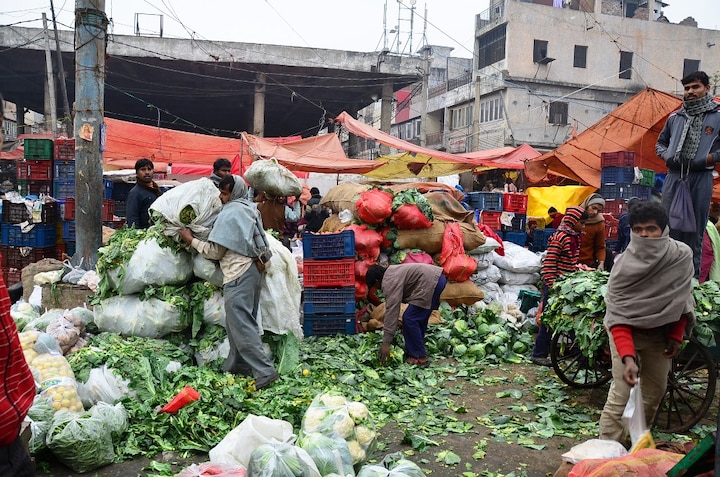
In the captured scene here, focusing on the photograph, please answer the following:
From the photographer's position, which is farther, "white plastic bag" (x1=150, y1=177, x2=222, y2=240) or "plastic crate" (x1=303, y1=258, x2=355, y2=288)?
"plastic crate" (x1=303, y1=258, x2=355, y2=288)

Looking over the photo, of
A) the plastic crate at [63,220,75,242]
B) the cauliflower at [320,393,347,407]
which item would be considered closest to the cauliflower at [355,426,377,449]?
the cauliflower at [320,393,347,407]

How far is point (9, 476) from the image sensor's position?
1.65 metres

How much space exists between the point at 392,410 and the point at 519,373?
6.20 ft

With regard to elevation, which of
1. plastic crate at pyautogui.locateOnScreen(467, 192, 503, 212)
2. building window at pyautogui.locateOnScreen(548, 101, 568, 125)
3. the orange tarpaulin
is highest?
building window at pyautogui.locateOnScreen(548, 101, 568, 125)

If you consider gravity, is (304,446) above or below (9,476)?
below

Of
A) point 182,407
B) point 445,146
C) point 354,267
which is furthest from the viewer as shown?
point 445,146

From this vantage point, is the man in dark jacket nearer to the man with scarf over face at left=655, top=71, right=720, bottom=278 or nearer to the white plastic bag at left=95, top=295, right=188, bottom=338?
the white plastic bag at left=95, top=295, right=188, bottom=338

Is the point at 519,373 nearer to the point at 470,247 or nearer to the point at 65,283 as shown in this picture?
the point at 470,247

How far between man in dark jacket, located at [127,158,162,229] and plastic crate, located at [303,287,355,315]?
220cm

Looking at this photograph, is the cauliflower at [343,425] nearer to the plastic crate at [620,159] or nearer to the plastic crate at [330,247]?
the plastic crate at [330,247]

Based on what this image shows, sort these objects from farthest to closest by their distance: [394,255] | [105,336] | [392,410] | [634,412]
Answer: [394,255]
[105,336]
[392,410]
[634,412]

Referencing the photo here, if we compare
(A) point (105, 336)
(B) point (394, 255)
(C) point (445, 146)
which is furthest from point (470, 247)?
(C) point (445, 146)

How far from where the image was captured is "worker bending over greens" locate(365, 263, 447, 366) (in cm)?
625

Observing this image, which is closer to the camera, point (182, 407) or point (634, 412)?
point (634, 412)
